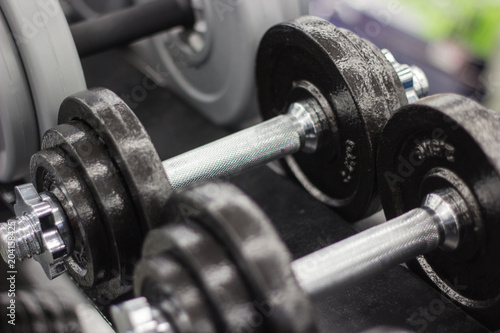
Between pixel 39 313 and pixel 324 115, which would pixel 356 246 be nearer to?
pixel 324 115

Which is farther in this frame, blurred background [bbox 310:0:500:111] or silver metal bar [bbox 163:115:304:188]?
blurred background [bbox 310:0:500:111]

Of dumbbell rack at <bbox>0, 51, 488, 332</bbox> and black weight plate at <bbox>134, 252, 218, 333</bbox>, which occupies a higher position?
black weight plate at <bbox>134, 252, 218, 333</bbox>

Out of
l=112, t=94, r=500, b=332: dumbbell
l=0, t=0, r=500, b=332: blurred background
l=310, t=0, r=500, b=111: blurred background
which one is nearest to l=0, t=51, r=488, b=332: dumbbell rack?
l=112, t=94, r=500, b=332: dumbbell

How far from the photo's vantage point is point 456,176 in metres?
0.63

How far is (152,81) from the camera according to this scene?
1.25m

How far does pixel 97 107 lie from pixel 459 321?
0.50 metres

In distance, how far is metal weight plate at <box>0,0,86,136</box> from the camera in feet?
2.50

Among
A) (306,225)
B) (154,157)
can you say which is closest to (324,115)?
(306,225)

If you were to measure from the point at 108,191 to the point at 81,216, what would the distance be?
44 millimetres

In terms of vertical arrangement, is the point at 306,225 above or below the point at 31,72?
below

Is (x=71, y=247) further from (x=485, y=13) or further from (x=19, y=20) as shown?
(x=485, y=13)

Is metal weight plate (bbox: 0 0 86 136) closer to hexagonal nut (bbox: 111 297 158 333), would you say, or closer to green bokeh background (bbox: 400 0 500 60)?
hexagonal nut (bbox: 111 297 158 333)

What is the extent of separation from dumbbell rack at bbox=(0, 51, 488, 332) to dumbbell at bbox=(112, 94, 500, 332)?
0.10 feet

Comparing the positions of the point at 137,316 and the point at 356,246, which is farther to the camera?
the point at 356,246
